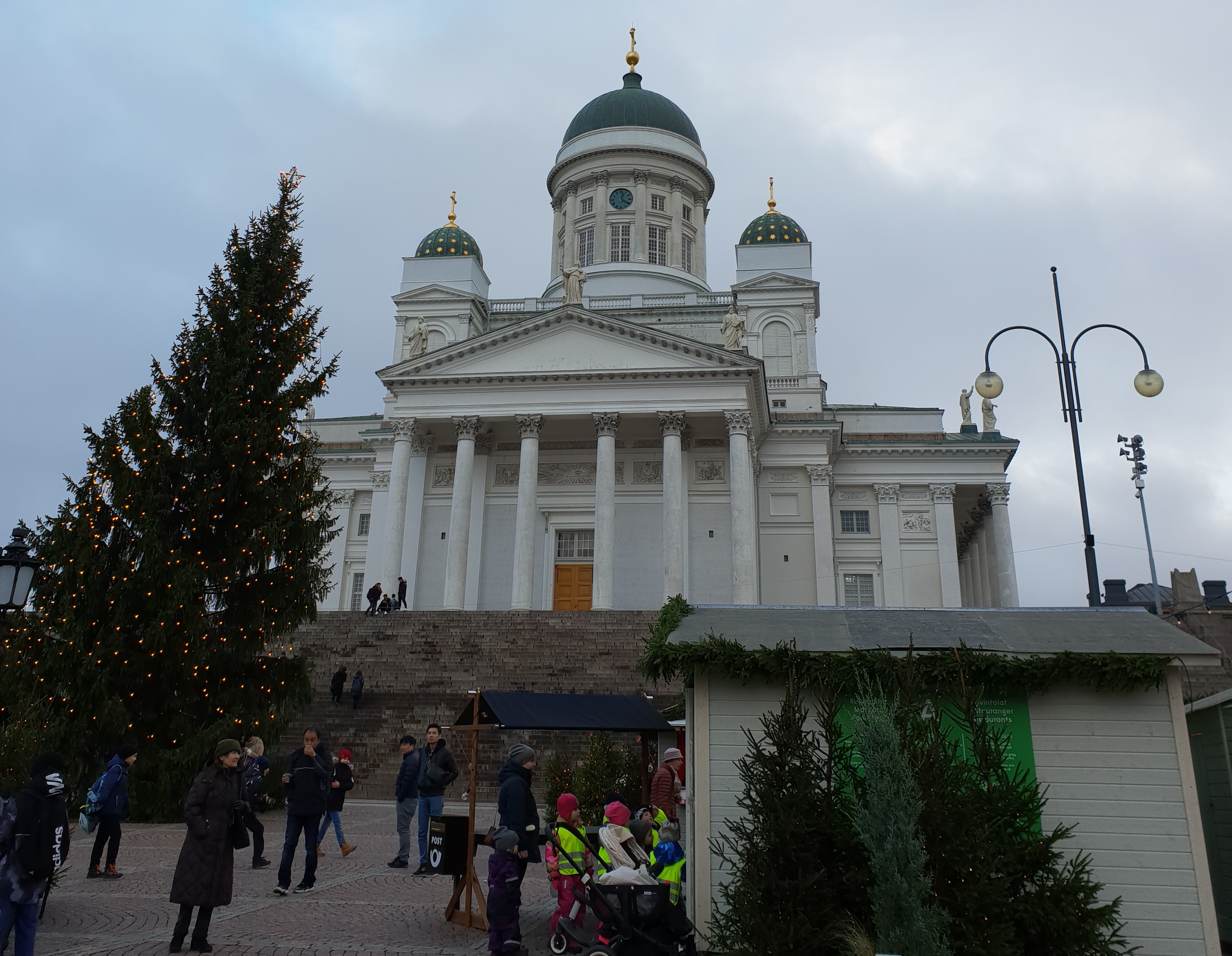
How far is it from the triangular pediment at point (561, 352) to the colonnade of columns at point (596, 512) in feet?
5.82

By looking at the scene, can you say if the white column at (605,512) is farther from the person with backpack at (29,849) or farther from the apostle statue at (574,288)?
the person with backpack at (29,849)

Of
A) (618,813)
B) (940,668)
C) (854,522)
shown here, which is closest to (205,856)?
(618,813)

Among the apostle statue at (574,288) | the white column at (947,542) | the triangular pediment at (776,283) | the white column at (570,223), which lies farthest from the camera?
the white column at (570,223)

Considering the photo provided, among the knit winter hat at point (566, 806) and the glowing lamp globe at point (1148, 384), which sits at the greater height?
the glowing lamp globe at point (1148, 384)

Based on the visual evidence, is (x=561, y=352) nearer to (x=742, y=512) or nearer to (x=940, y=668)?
(x=742, y=512)

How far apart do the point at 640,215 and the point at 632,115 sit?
6.22m

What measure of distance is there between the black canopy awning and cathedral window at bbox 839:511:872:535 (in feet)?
101

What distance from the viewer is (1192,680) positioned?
848 inches

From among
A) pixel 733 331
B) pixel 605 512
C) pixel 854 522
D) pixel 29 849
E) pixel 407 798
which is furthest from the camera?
pixel 854 522

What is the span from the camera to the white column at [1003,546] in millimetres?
39406

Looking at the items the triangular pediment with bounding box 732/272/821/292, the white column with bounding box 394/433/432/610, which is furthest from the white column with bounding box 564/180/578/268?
the white column with bounding box 394/433/432/610

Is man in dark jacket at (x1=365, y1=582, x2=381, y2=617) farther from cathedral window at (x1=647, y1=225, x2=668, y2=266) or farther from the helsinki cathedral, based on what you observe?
cathedral window at (x1=647, y1=225, x2=668, y2=266)

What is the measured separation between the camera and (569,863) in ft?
27.6

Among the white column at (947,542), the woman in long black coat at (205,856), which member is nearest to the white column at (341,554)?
the white column at (947,542)
